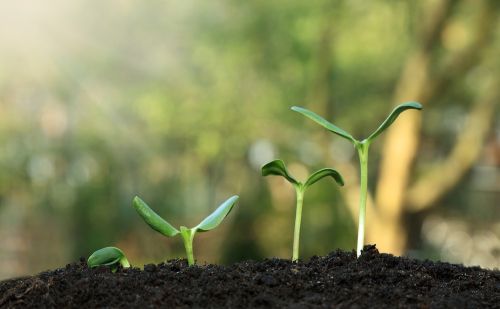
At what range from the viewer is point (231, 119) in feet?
24.3

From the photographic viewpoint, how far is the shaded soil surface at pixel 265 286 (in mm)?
829

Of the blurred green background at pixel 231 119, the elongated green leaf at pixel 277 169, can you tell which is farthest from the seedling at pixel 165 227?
the blurred green background at pixel 231 119

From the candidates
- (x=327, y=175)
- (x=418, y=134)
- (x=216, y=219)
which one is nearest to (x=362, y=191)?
(x=327, y=175)

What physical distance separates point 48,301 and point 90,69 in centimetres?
786

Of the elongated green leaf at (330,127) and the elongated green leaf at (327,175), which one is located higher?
the elongated green leaf at (330,127)

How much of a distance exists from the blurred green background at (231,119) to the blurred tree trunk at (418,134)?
14 millimetres

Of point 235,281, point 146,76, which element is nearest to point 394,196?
point 146,76

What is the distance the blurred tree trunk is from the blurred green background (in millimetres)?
14

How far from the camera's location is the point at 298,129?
302 inches

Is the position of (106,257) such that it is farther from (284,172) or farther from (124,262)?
(284,172)

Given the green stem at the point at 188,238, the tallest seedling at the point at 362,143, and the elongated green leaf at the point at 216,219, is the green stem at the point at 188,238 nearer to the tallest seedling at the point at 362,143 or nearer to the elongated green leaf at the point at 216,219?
the elongated green leaf at the point at 216,219

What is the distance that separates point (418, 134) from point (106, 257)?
5507 millimetres

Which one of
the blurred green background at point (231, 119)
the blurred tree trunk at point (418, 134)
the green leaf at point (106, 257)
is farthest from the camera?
the blurred green background at point (231, 119)

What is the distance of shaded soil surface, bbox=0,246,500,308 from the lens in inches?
32.6
